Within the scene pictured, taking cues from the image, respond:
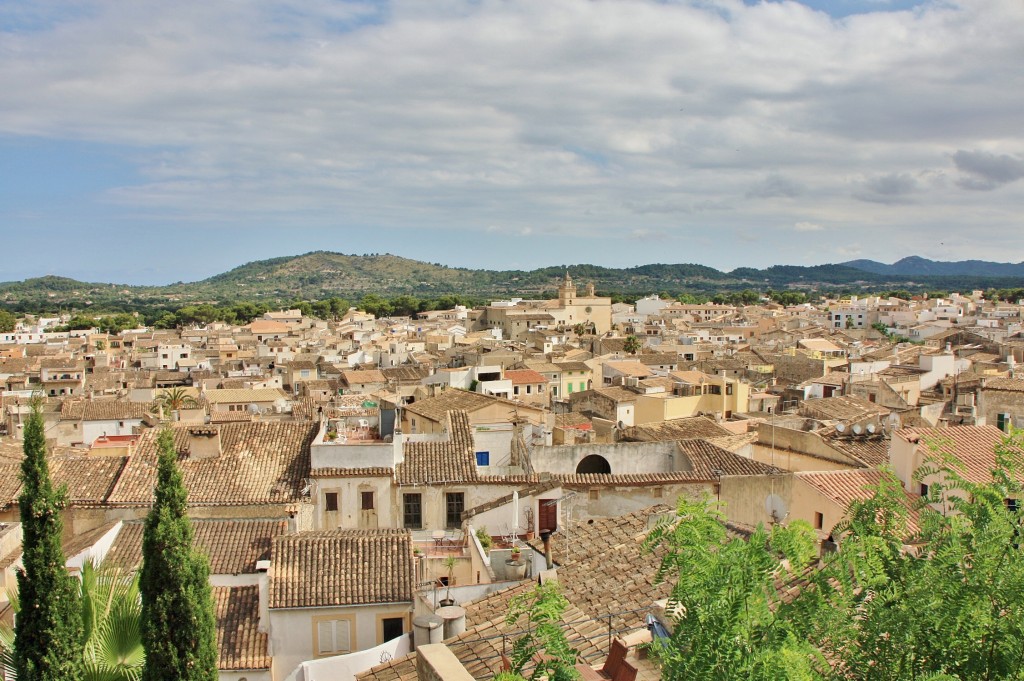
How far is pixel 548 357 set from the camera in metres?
66.2

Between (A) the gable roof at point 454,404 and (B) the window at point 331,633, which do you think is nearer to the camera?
(B) the window at point 331,633

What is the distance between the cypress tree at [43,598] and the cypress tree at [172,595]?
64cm

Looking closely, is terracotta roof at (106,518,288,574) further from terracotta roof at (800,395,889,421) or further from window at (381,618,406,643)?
terracotta roof at (800,395,889,421)

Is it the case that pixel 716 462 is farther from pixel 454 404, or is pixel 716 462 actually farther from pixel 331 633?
pixel 454 404

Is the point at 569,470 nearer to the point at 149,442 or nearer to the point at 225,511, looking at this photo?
the point at 225,511

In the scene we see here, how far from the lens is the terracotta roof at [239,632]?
1206 cm

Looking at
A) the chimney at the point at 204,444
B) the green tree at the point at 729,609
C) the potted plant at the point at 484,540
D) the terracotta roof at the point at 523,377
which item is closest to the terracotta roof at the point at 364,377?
the terracotta roof at the point at 523,377

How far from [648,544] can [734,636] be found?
3.88 feet

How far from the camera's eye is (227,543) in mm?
15031

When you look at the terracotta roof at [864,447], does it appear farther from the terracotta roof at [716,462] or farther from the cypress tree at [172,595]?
the cypress tree at [172,595]

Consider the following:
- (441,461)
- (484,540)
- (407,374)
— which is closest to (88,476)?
(441,461)

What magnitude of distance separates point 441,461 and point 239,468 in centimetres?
440

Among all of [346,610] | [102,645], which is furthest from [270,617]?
[102,645]

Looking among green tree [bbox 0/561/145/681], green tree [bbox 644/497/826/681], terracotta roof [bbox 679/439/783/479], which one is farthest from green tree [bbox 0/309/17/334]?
green tree [bbox 644/497/826/681]
